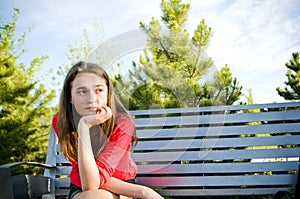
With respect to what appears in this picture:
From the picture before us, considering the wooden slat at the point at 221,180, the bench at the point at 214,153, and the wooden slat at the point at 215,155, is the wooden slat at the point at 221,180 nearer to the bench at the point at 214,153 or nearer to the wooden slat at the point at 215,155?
the bench at the point at 214,153

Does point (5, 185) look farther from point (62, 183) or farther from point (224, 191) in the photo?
point (224, 191)

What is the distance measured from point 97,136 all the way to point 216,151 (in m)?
0.81

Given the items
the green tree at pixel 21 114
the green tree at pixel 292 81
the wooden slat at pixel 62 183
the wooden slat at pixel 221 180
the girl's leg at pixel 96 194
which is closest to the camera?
the girl's leg at pixel 96 194

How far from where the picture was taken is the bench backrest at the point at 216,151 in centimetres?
187

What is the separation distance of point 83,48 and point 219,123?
16.4 ft

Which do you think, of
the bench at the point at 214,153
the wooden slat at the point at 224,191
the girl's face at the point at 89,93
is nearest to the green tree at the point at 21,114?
the bench at the point at 214,153

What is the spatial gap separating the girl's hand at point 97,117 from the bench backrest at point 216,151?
2.45 ft

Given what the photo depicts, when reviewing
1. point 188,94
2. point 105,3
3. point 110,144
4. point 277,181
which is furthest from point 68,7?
point 277,181

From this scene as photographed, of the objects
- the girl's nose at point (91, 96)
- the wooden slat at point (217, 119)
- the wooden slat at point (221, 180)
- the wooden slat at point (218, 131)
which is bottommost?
the wooden slat at point (221, 180)

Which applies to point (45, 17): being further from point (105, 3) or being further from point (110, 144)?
point (110, 144)

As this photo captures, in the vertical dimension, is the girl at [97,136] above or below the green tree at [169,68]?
below

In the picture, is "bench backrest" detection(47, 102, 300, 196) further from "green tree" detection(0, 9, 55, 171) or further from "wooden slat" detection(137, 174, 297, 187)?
"green tree" detection(0, 9, 55, 171)

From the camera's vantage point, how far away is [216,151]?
1928mm

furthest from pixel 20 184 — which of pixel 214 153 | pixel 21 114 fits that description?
pixel 21 114
